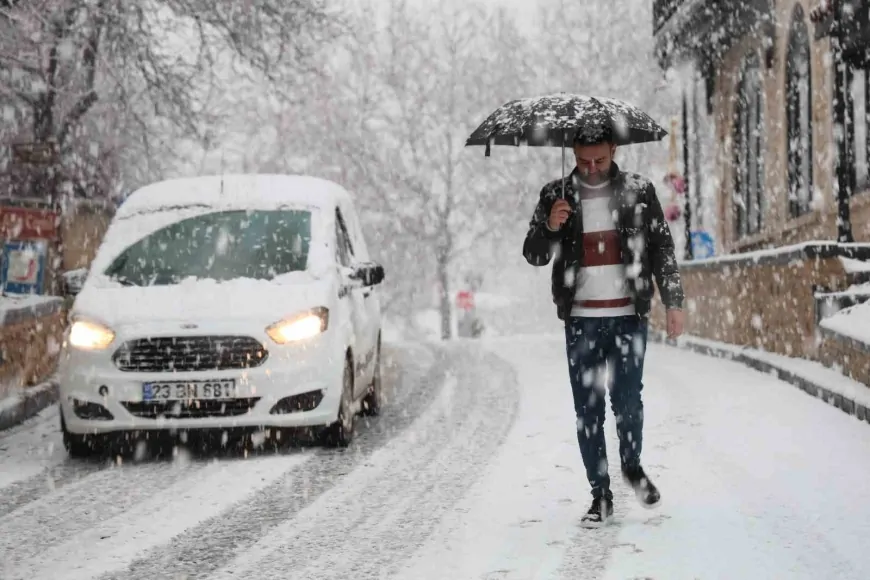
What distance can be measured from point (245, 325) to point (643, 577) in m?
3.69

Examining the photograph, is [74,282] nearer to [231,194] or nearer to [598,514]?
[231,194]

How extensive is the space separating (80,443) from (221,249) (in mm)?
1653

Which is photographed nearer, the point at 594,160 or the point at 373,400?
the point at 594,160

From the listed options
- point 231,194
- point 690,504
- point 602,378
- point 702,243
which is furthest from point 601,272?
point 702,243

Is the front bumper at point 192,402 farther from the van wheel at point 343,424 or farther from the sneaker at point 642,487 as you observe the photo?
the sneaker at point 642,487

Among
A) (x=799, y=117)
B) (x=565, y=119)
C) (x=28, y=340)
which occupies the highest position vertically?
(x=799, y=117)

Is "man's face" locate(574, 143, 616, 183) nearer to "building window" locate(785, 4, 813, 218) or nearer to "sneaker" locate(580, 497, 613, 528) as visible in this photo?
"sneaker" locate(580, 497, 613, 528)

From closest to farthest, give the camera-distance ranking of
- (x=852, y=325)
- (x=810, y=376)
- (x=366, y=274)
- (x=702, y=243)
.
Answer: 1. (x=366, y=274)
2. (x=852, y=325)
3. (x=810, y=376)
4. (x=702, y=243)

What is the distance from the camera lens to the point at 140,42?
16.1 m

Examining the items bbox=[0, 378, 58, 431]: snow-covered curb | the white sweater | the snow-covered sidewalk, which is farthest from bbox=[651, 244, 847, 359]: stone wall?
bbox=[0, 378, 58, 431]: snow-covered curb

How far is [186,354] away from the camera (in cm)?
745

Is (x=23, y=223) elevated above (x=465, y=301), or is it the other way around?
(x=23, y=223)

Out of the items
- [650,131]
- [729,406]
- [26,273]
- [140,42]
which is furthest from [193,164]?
[650,131]

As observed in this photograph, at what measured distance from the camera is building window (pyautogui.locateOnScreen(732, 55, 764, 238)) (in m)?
20.8
